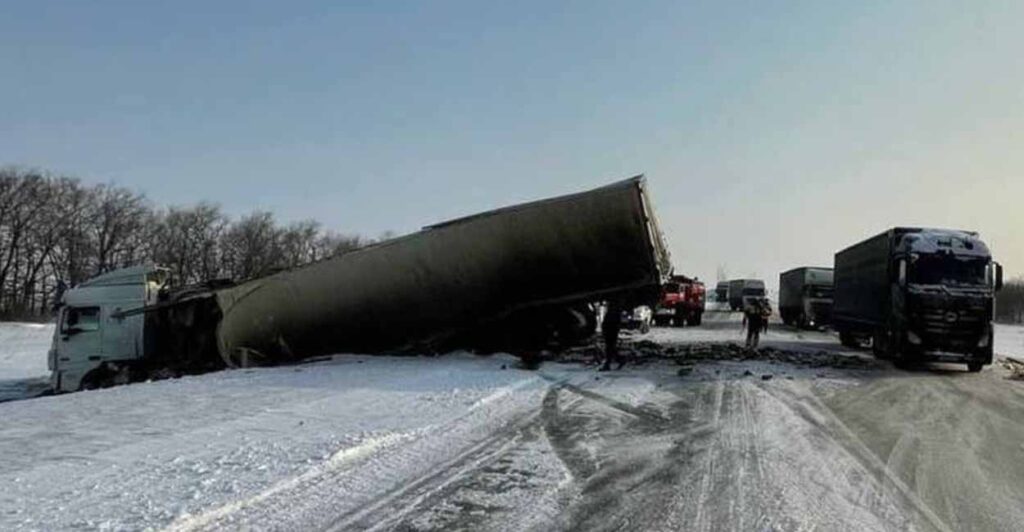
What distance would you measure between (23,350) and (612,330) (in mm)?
26944

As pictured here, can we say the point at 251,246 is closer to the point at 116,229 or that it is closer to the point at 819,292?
the point at 116,229

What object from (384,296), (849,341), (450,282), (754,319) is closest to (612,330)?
(450,282)

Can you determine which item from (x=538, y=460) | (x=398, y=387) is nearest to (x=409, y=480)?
(x=538, y=460)

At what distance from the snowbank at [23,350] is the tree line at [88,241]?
62.9ft

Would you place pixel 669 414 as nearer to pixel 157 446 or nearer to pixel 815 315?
pixel 157 446

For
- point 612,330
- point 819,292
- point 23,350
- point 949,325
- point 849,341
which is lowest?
point 23,350

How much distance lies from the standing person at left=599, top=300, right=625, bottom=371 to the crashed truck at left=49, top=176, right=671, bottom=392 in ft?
1.26

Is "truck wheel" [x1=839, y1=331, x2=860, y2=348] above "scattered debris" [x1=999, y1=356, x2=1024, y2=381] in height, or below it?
above

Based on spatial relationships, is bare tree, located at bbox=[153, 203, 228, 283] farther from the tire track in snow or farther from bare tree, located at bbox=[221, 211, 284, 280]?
the tire track in snow

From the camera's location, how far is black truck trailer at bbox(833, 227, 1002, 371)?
21.2m

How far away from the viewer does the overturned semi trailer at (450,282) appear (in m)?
20.0

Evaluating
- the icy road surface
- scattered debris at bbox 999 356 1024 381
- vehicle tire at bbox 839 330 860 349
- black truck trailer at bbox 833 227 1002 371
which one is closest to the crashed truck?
the icy road surface

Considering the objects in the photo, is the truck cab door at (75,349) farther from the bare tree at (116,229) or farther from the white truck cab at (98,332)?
Answer: the bare tree at (116,229)

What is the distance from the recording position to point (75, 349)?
2038 centimetres
